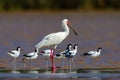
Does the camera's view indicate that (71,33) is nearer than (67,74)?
No

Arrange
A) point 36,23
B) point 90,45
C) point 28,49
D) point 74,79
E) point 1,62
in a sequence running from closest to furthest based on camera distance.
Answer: point 74,79
point 1,62
point 28,49
point 90,45
point 36,23

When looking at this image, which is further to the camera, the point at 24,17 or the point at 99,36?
the point at 24,17

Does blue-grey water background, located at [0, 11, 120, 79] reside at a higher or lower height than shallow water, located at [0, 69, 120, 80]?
higher

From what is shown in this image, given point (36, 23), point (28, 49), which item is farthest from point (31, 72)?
point (36, 23)

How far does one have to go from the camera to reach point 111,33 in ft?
115

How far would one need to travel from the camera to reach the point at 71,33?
35.8m

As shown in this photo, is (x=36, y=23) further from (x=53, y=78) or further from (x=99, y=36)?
(x=53, y=78)

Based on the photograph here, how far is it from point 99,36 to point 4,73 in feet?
50.2

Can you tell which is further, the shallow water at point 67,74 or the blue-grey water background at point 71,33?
the blue-grey water background at point 71,33

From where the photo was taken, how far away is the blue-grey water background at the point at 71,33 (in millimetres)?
22016

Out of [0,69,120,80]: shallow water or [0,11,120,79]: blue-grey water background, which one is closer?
[0,69,120,80]: shallow water

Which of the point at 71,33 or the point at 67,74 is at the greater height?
the point at 71,33

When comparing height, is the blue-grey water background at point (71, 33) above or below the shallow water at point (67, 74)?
above

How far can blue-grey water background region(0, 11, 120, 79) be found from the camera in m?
22.0
